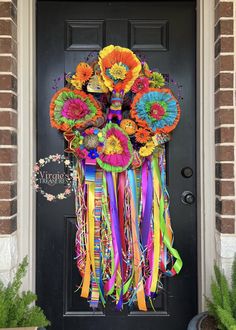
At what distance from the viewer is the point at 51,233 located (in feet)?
7.64

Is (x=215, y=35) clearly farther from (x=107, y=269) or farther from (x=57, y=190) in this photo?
(x=107, y=269)

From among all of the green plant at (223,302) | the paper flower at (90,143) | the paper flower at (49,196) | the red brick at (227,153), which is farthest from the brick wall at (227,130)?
the paper flower at (49,196)

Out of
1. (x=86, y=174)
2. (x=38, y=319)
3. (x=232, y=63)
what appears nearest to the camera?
(x=38, y=319)

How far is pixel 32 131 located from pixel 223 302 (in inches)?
52.5

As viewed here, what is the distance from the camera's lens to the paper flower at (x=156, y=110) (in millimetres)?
2156

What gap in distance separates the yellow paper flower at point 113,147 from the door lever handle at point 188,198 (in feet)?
1.60

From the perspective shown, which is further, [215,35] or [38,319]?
[215,35]

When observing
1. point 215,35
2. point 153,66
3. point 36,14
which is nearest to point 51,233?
point 153,66

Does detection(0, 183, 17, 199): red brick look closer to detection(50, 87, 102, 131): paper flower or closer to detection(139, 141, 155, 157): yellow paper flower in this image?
detection(50, 87, 102, 131): paper flower

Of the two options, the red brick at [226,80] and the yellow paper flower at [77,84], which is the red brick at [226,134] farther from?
the yellow paper flower at [77,84]

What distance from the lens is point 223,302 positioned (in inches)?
71.5

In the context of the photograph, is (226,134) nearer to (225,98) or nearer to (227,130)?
(227,130)

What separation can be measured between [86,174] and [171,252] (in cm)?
66

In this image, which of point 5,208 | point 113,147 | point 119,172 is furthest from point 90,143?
point 5,208
